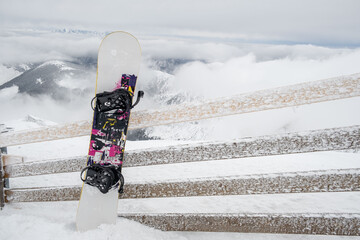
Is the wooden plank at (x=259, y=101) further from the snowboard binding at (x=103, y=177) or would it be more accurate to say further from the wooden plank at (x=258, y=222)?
the wooden plank at (x=258, y=222)

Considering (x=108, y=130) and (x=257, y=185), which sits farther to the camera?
(x=108, y=130)

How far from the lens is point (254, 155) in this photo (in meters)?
1.25

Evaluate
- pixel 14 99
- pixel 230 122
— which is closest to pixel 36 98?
pixel 14 99

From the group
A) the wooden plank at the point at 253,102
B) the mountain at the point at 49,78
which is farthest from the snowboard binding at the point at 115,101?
the mountain at the point at 49,78

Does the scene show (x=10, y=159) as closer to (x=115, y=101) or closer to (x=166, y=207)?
(x=115, y=101)

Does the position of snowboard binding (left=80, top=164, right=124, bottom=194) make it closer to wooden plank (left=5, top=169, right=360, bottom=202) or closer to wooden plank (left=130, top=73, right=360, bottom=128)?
wooden plank (left=5, top=169, right=360, bottom=202)

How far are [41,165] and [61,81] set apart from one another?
5415 cm

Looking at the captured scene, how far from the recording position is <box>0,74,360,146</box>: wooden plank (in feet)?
3.49

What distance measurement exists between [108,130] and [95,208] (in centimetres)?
66

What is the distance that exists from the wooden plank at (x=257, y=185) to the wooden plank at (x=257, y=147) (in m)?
0.17

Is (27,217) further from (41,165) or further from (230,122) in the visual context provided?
(230,122)

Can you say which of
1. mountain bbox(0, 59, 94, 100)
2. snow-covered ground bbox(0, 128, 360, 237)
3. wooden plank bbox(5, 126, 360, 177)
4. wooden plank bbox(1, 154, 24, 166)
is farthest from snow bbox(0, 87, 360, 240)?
mountain bbox(0, 59, 94, 100)

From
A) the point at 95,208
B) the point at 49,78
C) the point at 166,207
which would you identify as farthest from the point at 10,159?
the point at 49,78

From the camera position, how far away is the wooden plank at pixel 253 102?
3.49ft
